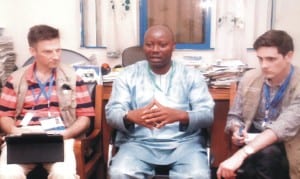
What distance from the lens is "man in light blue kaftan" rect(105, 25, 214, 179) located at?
2.24 m

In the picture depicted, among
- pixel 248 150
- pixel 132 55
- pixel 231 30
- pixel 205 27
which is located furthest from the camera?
pixel 205 27

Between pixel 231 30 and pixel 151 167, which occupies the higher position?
pixel 231 30

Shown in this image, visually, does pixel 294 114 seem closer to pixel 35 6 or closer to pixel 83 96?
pixel 83 96

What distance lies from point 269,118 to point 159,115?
0.64 m

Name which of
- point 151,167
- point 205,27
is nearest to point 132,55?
point 205,27

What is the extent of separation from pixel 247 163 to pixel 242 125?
25 centimetres

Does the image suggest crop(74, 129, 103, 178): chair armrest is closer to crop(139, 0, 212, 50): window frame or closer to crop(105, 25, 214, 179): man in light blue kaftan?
crop(105, 25, 214, 179): man in light blue kaftan

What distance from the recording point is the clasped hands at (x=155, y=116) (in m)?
2.24

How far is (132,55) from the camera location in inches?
124

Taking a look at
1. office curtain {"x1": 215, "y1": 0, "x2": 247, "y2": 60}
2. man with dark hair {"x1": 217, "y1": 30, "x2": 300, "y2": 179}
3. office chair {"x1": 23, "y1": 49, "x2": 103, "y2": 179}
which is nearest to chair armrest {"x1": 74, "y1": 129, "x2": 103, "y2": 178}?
office chair {"x1": 23, "y1": 49, "x2": 103, "y2": 179}

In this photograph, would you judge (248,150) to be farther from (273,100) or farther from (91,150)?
(91,150)

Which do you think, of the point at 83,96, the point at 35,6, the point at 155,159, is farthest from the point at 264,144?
the point at 35,6

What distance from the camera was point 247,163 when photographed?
7.23ft

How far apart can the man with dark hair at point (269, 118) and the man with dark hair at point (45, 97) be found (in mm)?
908
